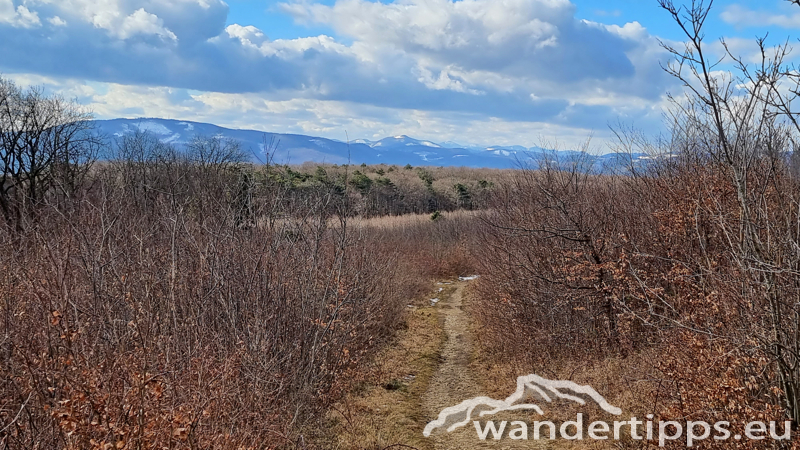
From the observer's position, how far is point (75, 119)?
1179 inches

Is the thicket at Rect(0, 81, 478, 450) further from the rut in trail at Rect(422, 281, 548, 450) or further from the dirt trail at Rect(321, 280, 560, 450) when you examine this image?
the rut in trail at Rect(422, 281, 548, 450)

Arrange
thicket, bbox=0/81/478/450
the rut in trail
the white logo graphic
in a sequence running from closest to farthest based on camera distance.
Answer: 1. thicket, bbox=0/81/478/450
2. the rut in trail
3. the white logo graphic

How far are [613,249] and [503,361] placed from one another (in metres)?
3.21

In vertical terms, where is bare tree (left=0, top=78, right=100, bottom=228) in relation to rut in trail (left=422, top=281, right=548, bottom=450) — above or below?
above

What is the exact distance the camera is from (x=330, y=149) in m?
109

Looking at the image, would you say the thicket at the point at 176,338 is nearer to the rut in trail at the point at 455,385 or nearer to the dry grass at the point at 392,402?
the dry grass at the point at 392,402

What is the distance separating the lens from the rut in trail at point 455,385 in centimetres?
708

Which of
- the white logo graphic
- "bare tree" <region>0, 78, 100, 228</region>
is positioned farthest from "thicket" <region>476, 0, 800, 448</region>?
"bare tree" <region>0, 78, 100, 228</region>

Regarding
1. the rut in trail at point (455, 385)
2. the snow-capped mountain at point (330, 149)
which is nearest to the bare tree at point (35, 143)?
the snow-capped mountain at point (330, 149)

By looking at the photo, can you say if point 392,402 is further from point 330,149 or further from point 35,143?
point 330,149

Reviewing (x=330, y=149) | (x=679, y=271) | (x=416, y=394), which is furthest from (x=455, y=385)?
(x=330, y=149)

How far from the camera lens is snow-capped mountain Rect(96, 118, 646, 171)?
908cm

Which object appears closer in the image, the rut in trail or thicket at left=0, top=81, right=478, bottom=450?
thicket at left=0, top=81, right=478, bottom=450

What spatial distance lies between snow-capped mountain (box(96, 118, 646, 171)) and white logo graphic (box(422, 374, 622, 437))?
4279 millimetres
